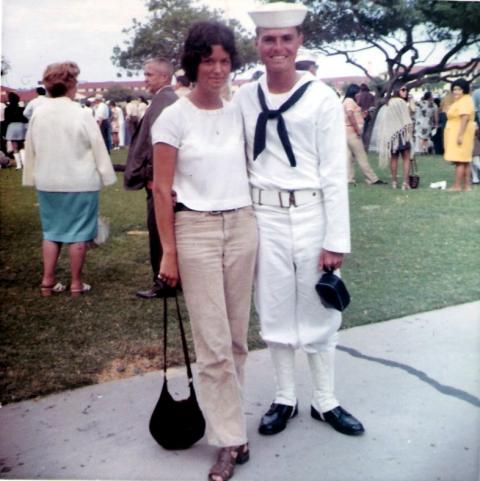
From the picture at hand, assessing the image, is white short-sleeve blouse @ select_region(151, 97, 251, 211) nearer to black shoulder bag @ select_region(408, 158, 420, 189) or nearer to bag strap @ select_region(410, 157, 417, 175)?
black shoulder bag @ select_region(408, 158, 420, 189)

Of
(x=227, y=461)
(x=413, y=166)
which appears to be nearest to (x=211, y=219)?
(x=227, y=461)

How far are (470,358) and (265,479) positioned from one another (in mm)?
1303

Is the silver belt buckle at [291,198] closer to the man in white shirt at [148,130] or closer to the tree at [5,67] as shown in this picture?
the tree at [5,67]

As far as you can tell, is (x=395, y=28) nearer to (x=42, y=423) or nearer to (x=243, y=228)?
(x=243, y=228)

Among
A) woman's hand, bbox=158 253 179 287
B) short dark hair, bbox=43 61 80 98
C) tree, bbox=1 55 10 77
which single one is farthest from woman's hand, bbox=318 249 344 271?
short dark hair, bbox=43 61 80 98

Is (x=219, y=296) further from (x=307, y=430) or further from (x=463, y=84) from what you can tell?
(x=463, y=84)

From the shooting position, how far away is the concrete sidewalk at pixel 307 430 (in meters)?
2.54

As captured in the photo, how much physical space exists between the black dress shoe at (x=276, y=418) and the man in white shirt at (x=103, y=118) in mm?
2211

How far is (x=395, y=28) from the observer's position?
3.43 metres

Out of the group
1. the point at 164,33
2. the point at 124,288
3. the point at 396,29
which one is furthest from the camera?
the point at 124,288

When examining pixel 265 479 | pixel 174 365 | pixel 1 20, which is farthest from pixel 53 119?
pixel 265 479

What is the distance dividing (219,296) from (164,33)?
4.56 feet

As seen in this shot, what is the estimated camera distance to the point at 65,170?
13.9ft

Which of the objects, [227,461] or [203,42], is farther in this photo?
[227,461]
